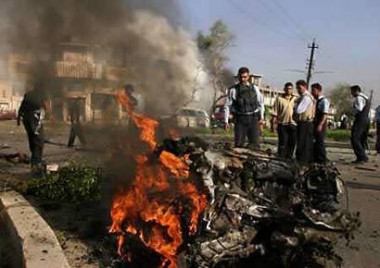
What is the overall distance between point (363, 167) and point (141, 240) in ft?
27.6

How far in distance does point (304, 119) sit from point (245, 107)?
5.97 feet

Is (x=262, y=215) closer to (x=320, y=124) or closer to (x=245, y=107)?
(x=245, y=107)

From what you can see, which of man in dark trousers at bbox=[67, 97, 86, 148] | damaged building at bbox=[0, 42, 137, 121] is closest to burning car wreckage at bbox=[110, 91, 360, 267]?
damaged building at bbox=[0, 42, 137, 121]

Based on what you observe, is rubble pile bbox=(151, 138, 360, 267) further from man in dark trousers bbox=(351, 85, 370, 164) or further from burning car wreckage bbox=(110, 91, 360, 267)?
man in dark trousers bbox=(351, 85, 370, 164)

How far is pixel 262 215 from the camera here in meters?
3.87

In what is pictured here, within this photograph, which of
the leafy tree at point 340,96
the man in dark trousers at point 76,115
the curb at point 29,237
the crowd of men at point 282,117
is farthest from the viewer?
the leafy tree at point 340,96

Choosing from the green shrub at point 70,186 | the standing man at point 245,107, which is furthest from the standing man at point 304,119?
the green shrub at point 70,186

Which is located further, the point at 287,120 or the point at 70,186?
the point at 287,120

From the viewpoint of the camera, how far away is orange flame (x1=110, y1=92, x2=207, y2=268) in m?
3.80

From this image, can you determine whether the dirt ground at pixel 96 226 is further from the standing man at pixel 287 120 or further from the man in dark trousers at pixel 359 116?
the man in dark trousers at pixel 359 116

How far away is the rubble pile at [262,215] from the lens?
375cm

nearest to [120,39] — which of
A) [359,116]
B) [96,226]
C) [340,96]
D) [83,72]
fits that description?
[83,72]

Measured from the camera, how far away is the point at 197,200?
3846mm

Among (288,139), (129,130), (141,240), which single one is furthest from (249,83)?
(141,240)
